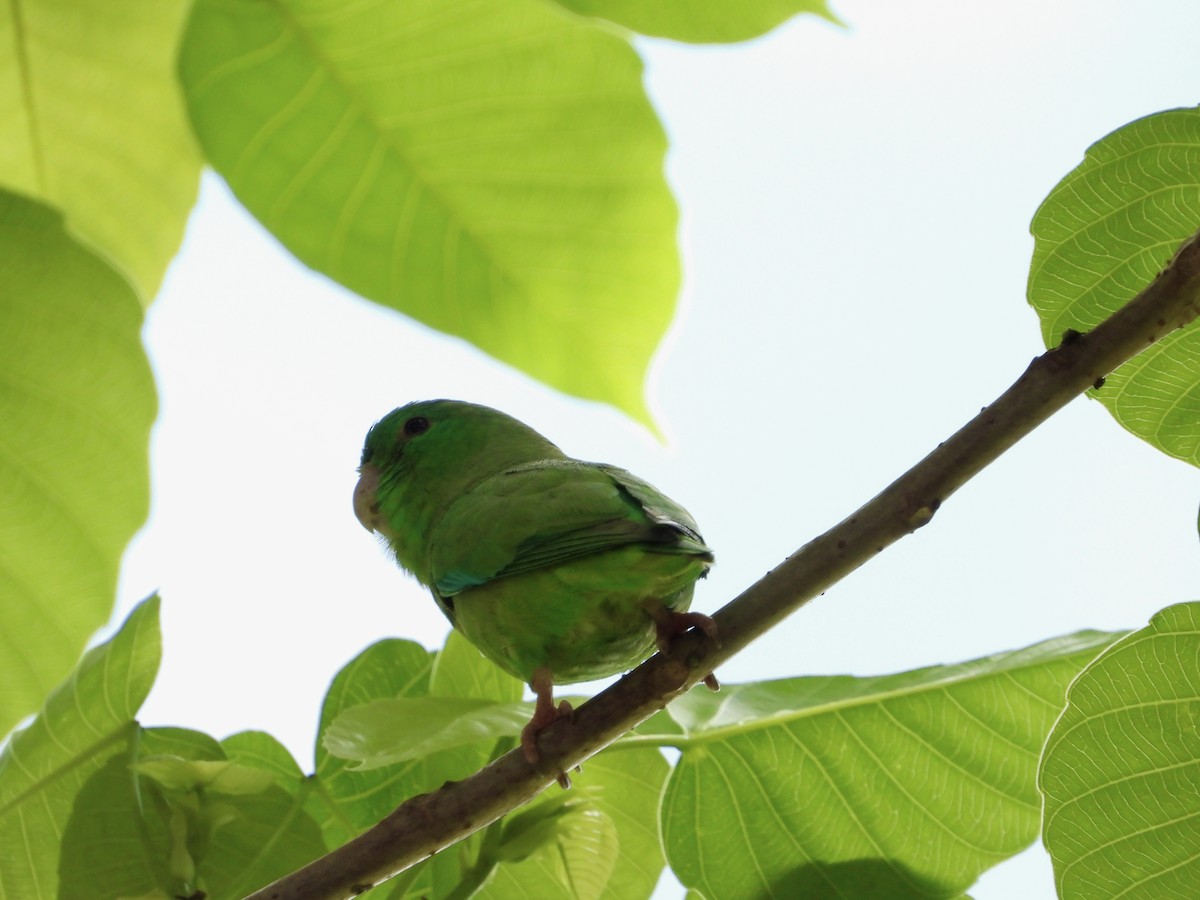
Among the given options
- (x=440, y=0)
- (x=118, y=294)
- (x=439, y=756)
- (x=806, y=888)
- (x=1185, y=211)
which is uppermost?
(x=440, y=0)

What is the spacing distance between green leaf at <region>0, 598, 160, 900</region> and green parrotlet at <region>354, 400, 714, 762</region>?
1.47 feet

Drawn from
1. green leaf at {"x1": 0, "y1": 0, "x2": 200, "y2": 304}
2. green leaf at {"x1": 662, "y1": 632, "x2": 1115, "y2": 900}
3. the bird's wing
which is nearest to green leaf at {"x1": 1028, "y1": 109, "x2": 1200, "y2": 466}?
green leaf at {"x1": 662, "y1": 632, "x2": 1115, "y2": 900}

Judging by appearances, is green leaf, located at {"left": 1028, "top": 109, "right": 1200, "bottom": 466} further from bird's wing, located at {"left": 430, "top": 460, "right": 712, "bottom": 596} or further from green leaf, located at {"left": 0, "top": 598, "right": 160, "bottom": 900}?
green leaf, located at {"left": 0, "top": 598, "right": 160, "bottom": 900}

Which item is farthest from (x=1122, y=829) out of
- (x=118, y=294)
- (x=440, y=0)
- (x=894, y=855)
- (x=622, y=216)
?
(x=440, y=0)

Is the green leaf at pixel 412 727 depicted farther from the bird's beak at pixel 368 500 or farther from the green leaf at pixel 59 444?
the bird's beak at pixel 368 500

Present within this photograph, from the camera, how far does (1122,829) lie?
1.35 metres

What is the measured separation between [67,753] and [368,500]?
692 millimetres

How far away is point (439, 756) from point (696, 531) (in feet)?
1.78

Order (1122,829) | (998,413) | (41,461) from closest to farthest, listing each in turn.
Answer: (998,413) → (1122,829) → (41,461)

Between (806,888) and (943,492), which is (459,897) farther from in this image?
(943,492)

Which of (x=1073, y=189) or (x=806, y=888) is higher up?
(x=1073, y=189)

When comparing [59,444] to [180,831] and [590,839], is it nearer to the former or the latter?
[180,831]

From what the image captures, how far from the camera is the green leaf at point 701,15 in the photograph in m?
1.51

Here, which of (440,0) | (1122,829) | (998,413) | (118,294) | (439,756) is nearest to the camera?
(998,413)
